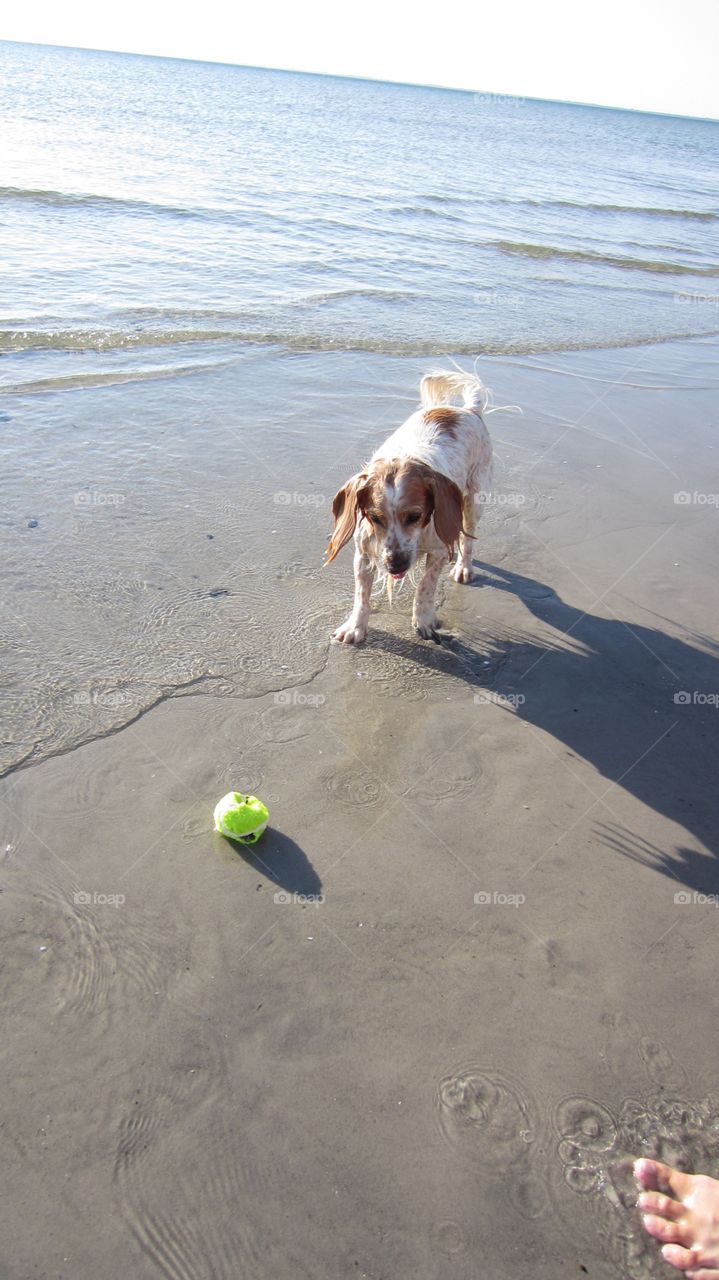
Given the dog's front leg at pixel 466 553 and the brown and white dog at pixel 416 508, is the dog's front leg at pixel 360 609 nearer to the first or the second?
the brown and white dog at pixel 416 508

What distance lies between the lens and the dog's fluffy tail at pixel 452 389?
234 inches

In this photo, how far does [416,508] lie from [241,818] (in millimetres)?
1952

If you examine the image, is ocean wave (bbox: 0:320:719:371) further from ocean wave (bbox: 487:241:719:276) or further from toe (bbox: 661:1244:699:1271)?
toe (bbox: 661:1244:699:1271)

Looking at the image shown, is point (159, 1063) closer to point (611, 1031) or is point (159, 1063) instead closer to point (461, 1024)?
point (461, 1024)

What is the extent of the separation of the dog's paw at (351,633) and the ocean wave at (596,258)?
14679mm

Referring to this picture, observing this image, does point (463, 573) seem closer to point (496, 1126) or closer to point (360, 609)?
point (360, 609)

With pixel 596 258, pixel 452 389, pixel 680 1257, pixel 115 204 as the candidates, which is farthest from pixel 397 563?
pixel 596 258

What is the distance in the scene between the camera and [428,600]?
4887 millimetres

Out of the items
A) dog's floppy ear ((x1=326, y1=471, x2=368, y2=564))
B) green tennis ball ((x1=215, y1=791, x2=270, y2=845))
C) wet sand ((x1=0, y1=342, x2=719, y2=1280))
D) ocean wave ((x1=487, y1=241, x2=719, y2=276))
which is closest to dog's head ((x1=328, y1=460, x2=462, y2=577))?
dog's floppy ear ((x1=326, y1=471, x2=368, y2=564))

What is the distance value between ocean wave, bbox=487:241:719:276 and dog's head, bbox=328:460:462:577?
1453 cm

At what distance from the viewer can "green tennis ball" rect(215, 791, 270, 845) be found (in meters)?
3.29

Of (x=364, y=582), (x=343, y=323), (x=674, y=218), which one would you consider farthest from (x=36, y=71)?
(x=364, y=582)

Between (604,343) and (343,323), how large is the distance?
3674mm

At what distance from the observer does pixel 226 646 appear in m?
4.54
